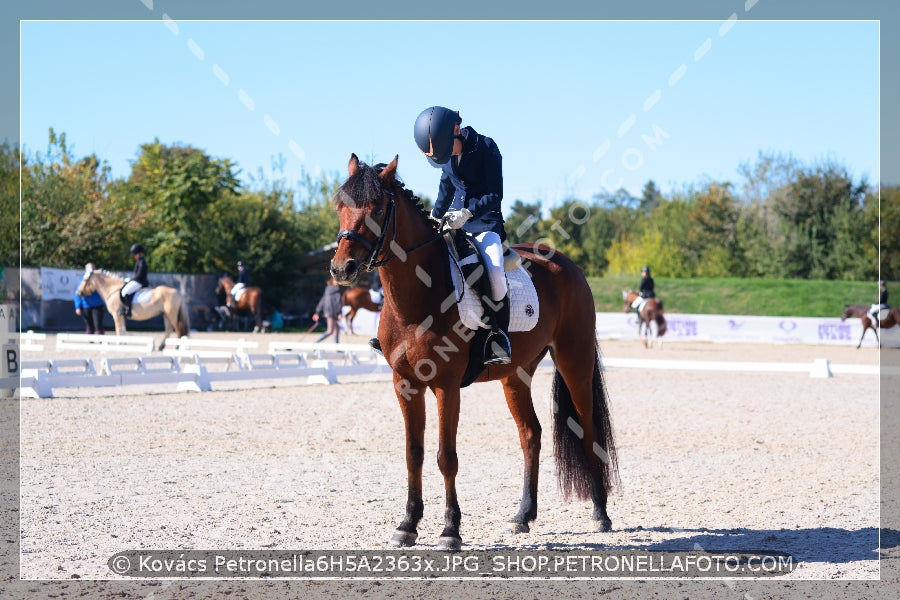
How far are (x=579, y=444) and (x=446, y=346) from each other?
142cm

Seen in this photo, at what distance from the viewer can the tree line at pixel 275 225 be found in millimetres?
35281

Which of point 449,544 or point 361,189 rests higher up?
point 361,189

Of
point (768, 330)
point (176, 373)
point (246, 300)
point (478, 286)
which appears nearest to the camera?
point (478, 286)

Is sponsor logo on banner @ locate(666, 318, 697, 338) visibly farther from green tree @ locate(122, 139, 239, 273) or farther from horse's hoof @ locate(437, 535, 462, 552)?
horse's hoof @ locate(437, 535, 462, 552)

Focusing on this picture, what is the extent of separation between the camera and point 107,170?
40844 mm

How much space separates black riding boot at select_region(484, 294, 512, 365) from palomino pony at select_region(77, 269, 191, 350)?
45.1 ft

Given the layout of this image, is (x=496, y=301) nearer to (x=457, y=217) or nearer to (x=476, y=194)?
(x=457, y=217)

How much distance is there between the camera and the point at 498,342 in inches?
198

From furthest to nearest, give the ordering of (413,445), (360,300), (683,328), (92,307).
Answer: (683,328) → (360,300) → (92,307) → (413,445)

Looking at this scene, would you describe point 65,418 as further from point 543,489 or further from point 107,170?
point 107,170

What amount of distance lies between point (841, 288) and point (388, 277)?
32965mm

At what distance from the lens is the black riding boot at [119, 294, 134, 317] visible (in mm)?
17750

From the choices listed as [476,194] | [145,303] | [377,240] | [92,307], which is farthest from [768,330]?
[377,240]

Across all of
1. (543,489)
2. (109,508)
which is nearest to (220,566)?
(109,508)
